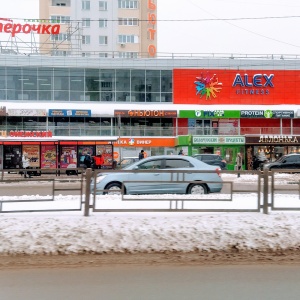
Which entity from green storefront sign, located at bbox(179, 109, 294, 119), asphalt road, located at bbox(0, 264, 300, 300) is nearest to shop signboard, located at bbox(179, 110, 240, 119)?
green storefront sign, located at bbox(179, 109, 294, 119)

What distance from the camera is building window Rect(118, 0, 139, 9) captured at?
7100 cm

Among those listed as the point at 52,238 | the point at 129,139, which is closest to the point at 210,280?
the point at 52,238

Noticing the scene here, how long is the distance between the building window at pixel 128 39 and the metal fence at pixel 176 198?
6313 cm

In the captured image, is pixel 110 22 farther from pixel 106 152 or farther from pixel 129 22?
pixel 106 152

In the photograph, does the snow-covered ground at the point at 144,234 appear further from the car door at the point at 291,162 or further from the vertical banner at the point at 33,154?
the vertical banner at the point at 33,154

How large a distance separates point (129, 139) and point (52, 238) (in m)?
40.7

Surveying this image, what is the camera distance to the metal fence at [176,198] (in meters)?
9.43

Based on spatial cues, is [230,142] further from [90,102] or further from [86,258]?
[86,258]

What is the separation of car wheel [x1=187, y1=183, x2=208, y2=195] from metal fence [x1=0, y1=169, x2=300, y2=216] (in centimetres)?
17

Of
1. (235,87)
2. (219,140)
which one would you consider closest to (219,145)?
(219,140)

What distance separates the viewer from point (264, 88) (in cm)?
5147

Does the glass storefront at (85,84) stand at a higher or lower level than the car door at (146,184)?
higher

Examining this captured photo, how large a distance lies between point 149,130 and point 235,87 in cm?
1064

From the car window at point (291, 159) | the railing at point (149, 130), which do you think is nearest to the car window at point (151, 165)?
the car window at point (291, 159)
